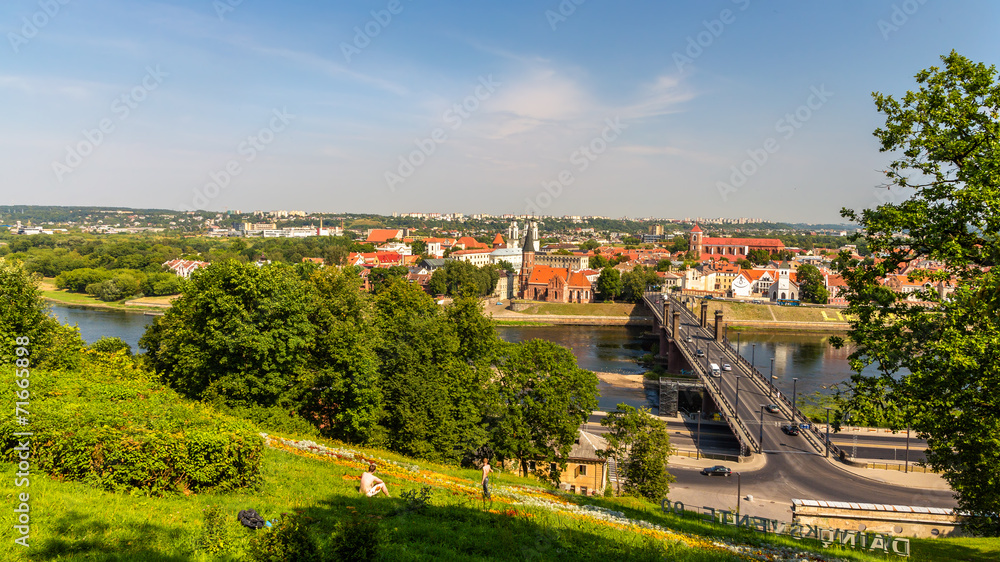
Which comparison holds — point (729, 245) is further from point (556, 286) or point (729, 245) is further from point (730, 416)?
point (730, 416)

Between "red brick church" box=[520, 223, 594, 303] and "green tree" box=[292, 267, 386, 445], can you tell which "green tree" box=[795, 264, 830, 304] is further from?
"green tree" box=[292, 267, 386, 445]

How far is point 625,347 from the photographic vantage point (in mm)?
58844

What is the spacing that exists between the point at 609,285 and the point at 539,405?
62980 mm

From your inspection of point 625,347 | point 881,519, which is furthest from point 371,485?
point 625,347

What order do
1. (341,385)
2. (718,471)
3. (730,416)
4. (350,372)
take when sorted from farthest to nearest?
(730,416) → (718,471) → (350,372) → (341,385)

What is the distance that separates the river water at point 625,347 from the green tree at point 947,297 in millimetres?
28672

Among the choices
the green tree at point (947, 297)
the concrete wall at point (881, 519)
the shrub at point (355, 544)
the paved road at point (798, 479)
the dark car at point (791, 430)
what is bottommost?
the paved road at point (798, 479)

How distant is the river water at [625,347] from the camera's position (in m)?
42.1

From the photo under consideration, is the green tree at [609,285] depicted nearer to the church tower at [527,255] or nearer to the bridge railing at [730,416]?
the church tower at [527,255]

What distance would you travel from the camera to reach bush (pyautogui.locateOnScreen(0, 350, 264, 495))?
6961mm

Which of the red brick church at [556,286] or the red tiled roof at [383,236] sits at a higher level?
the red tiled roof at [383,236]

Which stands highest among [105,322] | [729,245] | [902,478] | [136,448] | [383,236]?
[729,245]

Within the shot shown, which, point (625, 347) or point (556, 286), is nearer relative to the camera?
point (625, 347)

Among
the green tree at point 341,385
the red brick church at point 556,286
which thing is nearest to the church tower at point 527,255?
the red brick church at point 556,286
